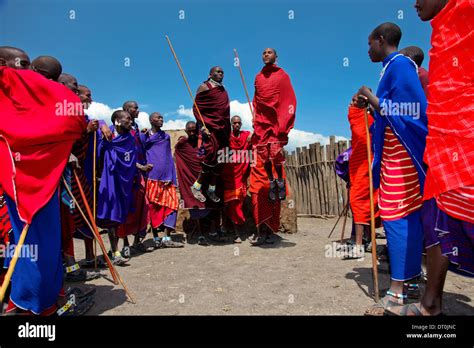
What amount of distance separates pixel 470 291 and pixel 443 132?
2.17m

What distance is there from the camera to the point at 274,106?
565 cm

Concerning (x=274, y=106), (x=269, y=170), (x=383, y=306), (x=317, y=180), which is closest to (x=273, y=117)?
(x=274, y=106)

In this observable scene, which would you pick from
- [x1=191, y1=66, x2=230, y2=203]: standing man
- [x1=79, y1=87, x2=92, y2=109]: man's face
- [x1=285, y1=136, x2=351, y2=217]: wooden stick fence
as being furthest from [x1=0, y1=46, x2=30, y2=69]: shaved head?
[x1=285, y1=136, x2=351, y2=217]: wooden stick fence

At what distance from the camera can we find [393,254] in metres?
2.79

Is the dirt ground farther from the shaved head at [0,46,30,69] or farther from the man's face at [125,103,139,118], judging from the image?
the man's face at [125,103,139,118]

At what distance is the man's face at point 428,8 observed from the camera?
2.28 meters

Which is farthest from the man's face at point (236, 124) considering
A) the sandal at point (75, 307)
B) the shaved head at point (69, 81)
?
the sandal at point (75, 307)

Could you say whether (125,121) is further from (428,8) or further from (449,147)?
(449,147)

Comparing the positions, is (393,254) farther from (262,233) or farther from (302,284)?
(262,233)

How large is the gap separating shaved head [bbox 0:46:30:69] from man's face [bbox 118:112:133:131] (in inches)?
101

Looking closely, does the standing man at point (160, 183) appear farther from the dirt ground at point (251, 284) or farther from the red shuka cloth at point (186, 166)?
the dirt ground at point (251, 284)

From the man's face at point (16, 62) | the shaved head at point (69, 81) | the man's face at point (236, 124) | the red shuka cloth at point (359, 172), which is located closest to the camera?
the man's face at point (16, 62)

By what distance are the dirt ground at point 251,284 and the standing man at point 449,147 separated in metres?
0.91

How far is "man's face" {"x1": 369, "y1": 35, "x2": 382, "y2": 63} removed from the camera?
3066 millimetres
